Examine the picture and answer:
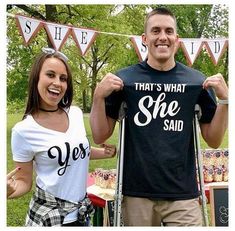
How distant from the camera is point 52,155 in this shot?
188 cm

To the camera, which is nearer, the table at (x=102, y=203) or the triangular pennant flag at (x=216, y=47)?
the table at (x=102, y=203)

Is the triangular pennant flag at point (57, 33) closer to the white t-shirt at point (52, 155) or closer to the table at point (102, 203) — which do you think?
the table at point (102, 203)

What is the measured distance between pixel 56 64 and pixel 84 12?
23.0ft

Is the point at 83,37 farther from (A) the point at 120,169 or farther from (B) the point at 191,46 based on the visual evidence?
(A) the point at 120,169

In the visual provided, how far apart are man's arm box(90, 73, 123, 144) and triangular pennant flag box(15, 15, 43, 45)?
271cm

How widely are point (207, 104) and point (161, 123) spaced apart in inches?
12.3

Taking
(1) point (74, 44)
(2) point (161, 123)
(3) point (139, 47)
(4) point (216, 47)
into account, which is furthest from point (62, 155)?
(1) point (74, 44)

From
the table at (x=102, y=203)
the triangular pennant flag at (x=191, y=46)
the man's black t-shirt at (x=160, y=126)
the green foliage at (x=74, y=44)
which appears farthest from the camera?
the green foliage at (x=74, y=44)

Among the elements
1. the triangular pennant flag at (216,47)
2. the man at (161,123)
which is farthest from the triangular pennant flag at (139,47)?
the man at (161,123)

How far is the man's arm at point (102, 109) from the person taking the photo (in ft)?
6.52

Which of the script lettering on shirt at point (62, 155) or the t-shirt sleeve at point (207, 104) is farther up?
the t-shirt sleeve at point (207, 104)

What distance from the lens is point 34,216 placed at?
6.35 ft

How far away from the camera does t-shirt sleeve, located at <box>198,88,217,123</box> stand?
6.87ft

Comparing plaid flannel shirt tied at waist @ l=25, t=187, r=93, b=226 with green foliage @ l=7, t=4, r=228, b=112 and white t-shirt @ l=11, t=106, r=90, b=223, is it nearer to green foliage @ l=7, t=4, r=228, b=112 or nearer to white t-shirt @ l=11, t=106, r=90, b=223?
white t-shirt @ l=11, t=106, r=90, b=223
